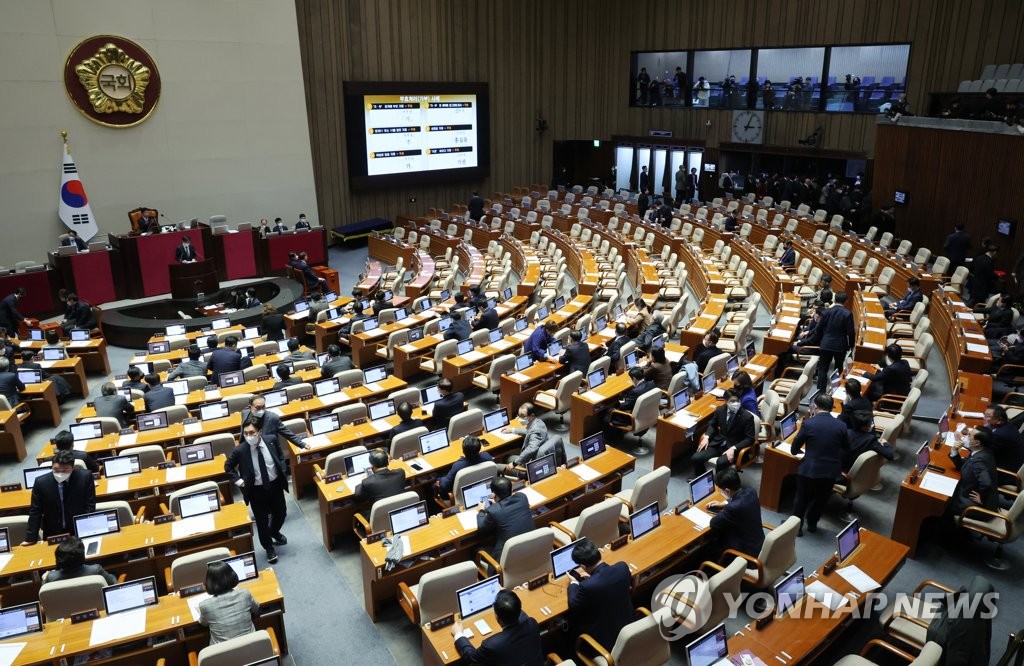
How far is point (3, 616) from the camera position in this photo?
4.89 m

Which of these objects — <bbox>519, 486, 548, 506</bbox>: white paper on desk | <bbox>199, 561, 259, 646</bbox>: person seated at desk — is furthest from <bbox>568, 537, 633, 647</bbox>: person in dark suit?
<bbox>199, 561, 259, 646</bbox>: person seated at desk

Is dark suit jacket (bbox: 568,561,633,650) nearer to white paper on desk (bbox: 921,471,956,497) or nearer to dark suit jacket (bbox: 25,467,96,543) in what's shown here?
white paper on desk (bbox: 921,471,956,497)

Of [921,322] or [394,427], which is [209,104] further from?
[921,322]

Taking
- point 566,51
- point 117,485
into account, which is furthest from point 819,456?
point 566,51

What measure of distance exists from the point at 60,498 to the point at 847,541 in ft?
21.6

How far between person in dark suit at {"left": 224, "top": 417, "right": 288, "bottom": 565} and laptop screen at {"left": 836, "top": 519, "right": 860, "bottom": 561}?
16.0 ft

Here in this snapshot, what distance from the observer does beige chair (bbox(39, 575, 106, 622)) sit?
5.09m

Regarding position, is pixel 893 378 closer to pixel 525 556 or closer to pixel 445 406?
pixel 445 406

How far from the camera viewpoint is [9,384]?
32.6ft

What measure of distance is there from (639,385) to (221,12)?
1641cm

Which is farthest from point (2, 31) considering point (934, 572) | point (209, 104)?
point (934, 572)

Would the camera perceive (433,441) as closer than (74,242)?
Yes

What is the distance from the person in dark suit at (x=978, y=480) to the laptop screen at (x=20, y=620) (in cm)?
732

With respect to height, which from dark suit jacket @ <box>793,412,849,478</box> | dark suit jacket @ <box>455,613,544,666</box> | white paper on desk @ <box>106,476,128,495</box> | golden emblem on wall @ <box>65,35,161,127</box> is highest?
golden emblem on wall @ <box>65,35,161,127</box>
